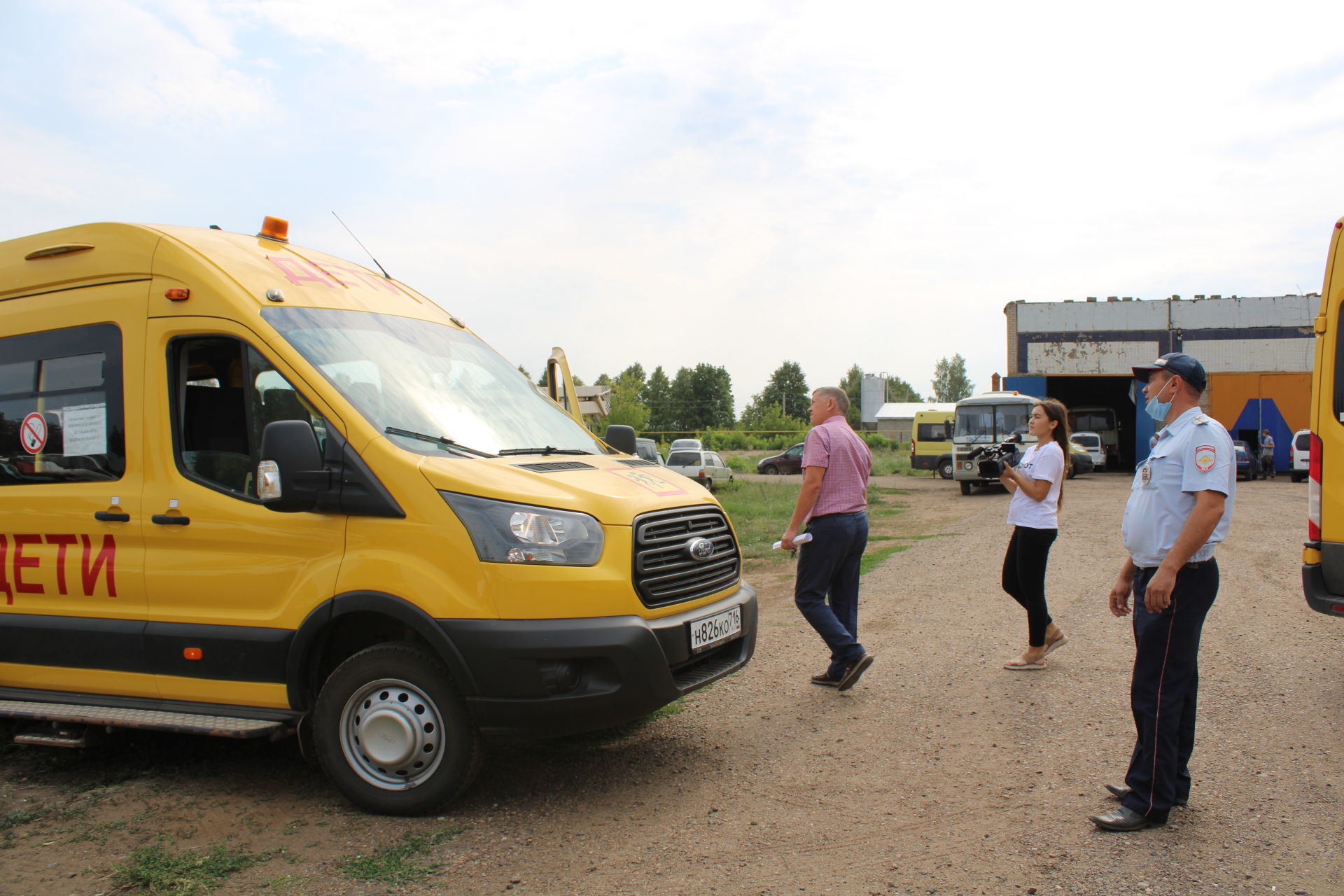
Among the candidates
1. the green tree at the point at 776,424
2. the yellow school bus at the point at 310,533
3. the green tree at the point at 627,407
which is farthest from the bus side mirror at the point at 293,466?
the green tree at the point at 776,424

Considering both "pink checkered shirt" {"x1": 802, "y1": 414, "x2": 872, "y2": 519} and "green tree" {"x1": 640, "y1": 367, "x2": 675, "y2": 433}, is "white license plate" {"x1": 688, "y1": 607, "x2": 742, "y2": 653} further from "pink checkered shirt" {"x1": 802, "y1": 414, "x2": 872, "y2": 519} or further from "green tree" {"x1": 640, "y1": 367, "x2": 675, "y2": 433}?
"green tree" {"x1": 640, "y1": 367, "x2": 675, "y2": 433}

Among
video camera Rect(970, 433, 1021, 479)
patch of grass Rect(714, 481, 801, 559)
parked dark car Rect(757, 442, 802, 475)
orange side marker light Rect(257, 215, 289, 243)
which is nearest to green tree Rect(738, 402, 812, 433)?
parked dark car Rect(757, 442, 802, 475)

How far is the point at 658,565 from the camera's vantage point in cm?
419

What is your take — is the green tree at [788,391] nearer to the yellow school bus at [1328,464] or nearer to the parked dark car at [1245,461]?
the parked dark car at [1245,461]

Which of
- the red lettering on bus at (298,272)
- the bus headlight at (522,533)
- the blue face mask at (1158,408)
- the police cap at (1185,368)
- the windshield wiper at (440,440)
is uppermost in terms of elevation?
the red lettering on bus at (298,272)

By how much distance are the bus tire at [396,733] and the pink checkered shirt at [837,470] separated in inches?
107

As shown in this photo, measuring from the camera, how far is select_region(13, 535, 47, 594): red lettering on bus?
473cm

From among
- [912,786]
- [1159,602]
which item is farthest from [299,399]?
[1159,602]

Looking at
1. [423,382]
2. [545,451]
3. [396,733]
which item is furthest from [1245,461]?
[396,733]

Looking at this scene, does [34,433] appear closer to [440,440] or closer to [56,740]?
[56,740]

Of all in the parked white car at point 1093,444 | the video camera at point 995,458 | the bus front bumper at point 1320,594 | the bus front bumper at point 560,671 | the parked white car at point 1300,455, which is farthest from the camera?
the parked white car at point 1093,444

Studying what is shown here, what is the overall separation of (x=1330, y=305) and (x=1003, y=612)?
→ 3.62m

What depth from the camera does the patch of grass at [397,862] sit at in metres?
3.52

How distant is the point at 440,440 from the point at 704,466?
3012 cm
